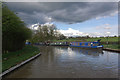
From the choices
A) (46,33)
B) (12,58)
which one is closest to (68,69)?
(12,58)

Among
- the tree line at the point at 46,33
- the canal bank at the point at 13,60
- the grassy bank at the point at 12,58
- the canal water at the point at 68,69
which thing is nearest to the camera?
the canal water at the point at 68,69

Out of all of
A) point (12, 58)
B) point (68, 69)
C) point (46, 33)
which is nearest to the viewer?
point (68, 69)

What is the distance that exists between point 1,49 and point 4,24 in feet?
11.7

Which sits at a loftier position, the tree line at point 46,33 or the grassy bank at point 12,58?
the tree line at point 46,33

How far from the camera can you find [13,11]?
1444 cm

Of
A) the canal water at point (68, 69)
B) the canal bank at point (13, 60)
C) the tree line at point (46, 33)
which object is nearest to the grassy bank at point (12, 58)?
the canal bank at point (13, 60)

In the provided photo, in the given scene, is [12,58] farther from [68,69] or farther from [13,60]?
[68,69]

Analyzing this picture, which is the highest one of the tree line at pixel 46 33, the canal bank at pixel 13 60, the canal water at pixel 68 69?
the tree line at pixel 46 33

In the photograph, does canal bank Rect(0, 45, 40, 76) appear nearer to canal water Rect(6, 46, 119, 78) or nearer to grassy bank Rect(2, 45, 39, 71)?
grassy bank Rect(2, 45, 39, 71)

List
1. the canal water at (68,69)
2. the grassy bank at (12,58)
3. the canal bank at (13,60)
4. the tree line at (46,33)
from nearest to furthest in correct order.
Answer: the canal water at (68,69) → the canal bank at (13,60) → the grassy bank at (12,58) → the tree line at (46,33)

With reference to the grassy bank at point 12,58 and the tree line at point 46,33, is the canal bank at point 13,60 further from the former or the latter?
the tree line at point 46,33

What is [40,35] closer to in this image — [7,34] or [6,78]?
[7,34]

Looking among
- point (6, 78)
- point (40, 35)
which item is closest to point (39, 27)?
point (40, 35)

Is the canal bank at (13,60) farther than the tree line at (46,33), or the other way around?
the tree line at (46,33)
